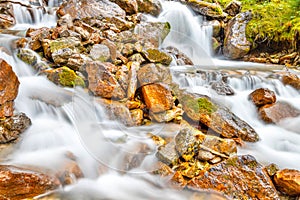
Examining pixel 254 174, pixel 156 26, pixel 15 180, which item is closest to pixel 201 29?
pixel 156 26

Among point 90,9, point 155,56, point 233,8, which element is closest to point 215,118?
point 155,56

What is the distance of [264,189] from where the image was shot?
250 centimetres

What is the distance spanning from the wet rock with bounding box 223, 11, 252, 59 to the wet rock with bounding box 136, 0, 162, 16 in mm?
2795

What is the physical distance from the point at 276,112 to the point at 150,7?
6.24m

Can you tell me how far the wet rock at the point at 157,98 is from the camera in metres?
3.63

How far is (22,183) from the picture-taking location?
2256mm

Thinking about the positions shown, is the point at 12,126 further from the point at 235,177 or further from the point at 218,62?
the point at 218,62

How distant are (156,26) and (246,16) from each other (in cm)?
442

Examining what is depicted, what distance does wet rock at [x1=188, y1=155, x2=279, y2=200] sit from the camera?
2.49m

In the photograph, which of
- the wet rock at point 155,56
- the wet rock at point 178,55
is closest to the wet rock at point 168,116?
the wet rock at point 155,56

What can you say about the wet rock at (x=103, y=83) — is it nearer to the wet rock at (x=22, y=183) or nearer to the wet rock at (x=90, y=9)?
the wet rock at (x=22, y=183)

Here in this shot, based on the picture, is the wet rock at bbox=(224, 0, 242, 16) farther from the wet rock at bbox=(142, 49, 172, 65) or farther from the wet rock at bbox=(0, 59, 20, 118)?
the wet rock at bbox=(0, 59, 20, 118)

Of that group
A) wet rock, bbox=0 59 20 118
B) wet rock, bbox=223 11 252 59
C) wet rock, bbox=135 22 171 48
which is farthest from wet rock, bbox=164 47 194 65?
wet rock, bbox=0 59 20 118

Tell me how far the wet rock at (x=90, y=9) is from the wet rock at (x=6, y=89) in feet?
13.4
